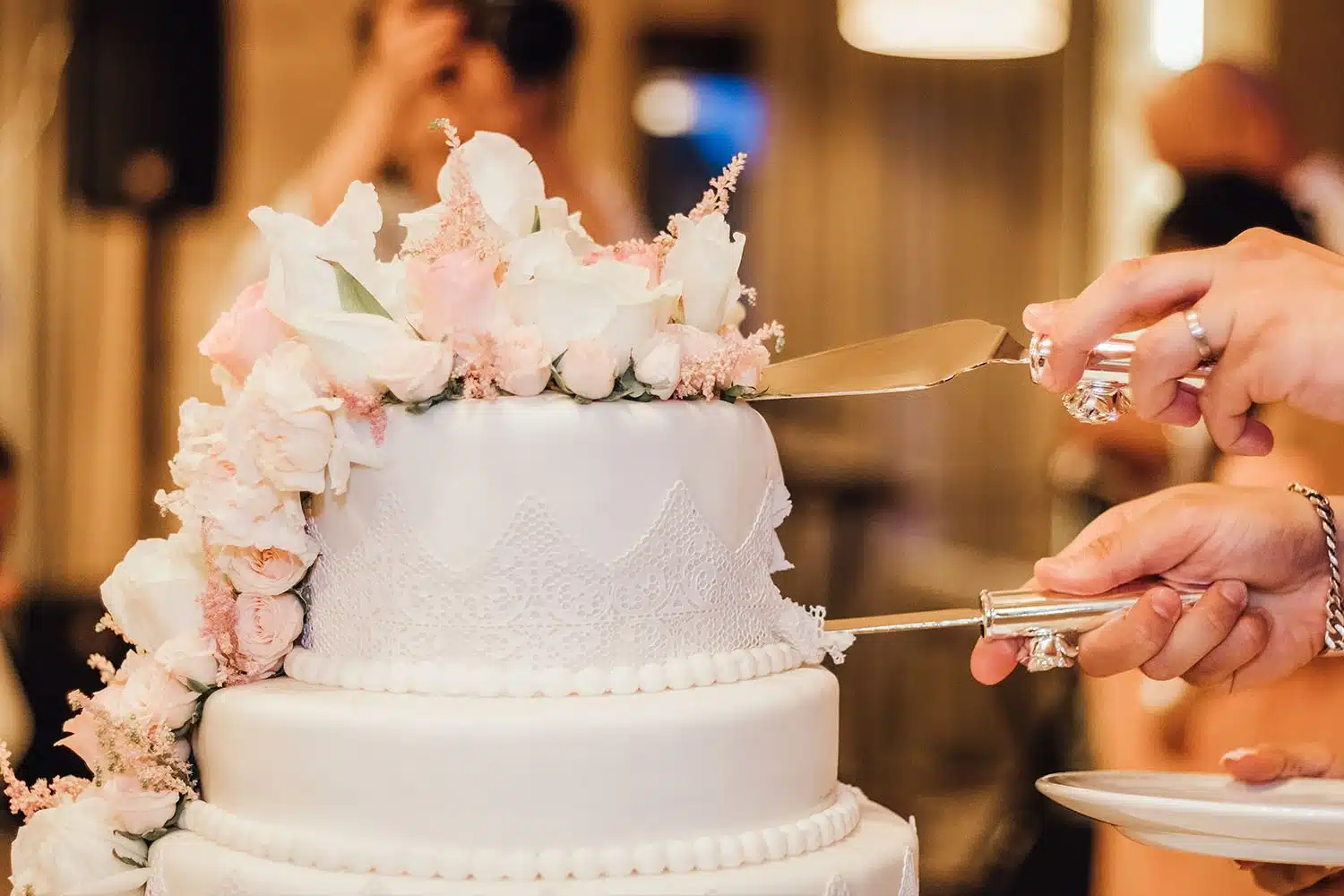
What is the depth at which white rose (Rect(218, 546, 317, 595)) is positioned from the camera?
1416mm

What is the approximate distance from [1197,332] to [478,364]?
75 centimetres

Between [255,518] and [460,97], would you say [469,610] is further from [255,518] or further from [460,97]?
[460,97]

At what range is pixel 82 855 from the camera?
1434 mm

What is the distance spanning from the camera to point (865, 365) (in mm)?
1564

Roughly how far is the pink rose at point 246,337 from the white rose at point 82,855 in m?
0.50

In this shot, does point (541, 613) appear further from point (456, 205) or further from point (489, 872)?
point (456, 205)

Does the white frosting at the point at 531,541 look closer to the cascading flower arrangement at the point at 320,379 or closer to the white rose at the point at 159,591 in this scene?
the cascading flower arrangement at the point at 320,379

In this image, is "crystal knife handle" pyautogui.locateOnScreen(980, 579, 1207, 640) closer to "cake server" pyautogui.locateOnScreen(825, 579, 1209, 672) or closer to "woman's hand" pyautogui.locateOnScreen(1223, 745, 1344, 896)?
"cake server" pyautogui.locateOnScreen(825, 579, 1209, 672)

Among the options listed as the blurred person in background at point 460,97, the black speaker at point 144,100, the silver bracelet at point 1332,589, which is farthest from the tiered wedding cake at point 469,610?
the black speaker at point 144,100

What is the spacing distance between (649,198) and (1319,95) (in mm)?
2063

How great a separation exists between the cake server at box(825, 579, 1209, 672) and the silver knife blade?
0.25 metres

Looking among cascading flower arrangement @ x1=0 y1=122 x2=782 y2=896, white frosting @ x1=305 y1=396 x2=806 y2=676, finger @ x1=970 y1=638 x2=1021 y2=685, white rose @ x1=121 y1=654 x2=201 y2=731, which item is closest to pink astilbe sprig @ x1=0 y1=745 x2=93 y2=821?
cascading flower arrangement @ x1=0 y1=122 x2=782 y2=896

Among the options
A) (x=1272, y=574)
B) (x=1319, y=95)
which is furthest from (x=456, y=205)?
(x=1319, y=95)

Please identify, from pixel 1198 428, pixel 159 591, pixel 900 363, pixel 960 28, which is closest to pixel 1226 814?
pixel 900 363
